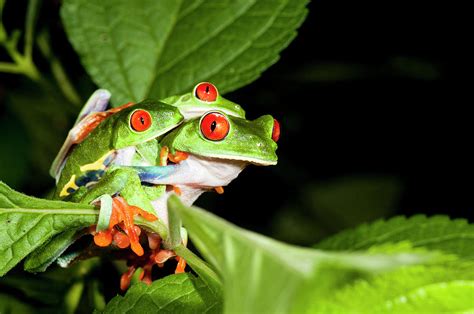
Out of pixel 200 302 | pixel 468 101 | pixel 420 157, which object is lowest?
pixel 420 157

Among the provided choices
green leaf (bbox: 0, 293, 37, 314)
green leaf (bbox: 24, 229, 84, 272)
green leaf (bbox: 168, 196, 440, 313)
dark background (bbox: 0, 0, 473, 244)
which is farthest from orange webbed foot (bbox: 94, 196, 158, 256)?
dark background (bbox: 0, 0, 473, 244)

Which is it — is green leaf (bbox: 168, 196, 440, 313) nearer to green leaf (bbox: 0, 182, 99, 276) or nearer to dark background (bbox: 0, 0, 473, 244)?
green leaf (bbox: 0, 182, 99, 276)

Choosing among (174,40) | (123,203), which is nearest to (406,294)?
(123,203)

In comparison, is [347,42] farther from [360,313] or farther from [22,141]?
[360,313]

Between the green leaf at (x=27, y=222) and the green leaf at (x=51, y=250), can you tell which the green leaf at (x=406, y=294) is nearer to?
the green leaf at (x=27, y=222)

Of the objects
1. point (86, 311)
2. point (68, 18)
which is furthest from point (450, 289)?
point (68, 18)

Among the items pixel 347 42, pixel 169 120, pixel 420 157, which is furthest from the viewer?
pixel 420 157
